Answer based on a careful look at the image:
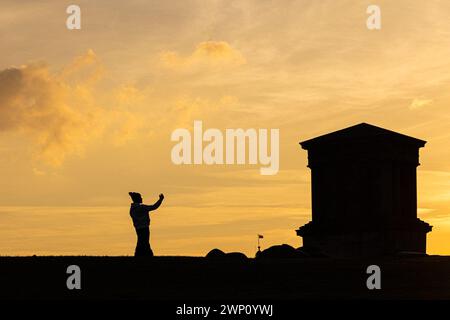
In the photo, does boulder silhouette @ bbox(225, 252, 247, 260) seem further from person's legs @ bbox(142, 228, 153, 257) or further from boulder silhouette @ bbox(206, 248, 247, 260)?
person's legs @ bbox(142, 228, 153, 257)

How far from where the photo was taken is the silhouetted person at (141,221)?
2791 cm

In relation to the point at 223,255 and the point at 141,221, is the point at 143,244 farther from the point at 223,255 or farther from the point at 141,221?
the point at 223,255

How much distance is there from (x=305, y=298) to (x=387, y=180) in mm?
31173

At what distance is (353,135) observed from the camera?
4925 centimetres

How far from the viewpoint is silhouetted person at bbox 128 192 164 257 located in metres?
27.9

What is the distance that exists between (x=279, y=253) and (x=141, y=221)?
20.6ft

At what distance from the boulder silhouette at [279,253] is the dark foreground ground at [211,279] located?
17.0ft

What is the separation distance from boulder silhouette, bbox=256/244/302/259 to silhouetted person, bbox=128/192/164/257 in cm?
534

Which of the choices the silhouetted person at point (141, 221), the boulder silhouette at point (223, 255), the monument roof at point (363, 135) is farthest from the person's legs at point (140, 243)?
the monument roof at point (363, 135)

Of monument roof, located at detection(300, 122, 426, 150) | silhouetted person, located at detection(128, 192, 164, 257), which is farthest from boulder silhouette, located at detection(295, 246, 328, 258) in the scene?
monument roof, located at detection(300, 122, 426, 150)

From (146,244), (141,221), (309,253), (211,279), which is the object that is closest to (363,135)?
(309,253)

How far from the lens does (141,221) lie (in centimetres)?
2800
